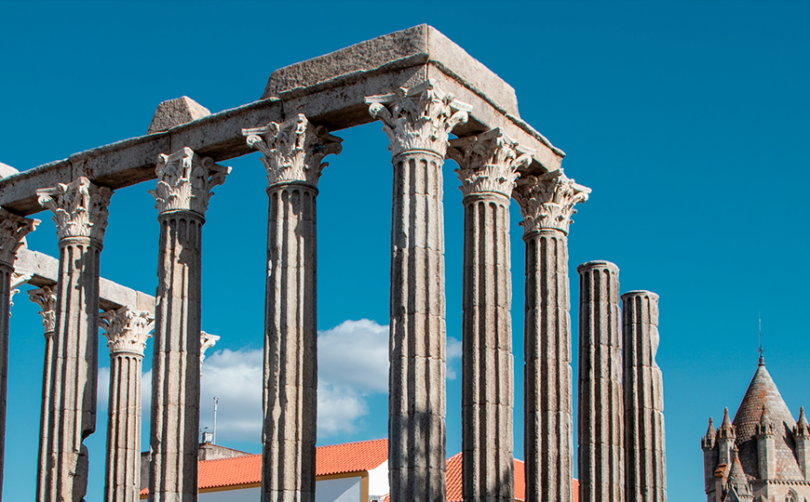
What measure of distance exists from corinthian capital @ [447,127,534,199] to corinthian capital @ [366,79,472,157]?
63.5 inches

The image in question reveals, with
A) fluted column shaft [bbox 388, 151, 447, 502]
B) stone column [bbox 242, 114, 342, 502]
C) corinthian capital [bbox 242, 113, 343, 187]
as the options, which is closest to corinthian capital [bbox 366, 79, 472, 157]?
fluted column shaft [bbox 388, 151, 447, 502]

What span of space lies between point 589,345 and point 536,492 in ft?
15.2

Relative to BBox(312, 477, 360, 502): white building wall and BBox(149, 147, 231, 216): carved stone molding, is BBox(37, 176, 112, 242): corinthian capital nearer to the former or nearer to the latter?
BBox(149, 147, 231, 216): carved stone molding

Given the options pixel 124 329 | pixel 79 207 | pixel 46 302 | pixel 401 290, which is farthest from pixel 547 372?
pixel 46 302

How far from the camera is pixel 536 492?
2178 cm

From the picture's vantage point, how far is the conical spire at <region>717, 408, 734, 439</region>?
108062mm

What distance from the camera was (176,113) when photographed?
2402 cm

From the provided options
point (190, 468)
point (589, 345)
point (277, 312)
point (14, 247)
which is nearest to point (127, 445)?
point (14, 247)

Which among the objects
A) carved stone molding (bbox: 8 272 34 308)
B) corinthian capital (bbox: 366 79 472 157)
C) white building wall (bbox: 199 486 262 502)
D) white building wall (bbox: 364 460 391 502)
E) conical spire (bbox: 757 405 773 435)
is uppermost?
conical spire (bbox: 757 405 773 435)

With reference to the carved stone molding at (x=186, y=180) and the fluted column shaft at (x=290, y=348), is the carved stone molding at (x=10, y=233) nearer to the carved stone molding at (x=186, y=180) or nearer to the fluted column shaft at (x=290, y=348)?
the carved stone molding at (x=186, y=180)

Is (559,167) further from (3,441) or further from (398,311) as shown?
(3,441)

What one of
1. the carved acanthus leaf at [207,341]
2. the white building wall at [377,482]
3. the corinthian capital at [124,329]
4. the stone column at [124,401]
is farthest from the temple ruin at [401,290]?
the white building wall at [377,482]

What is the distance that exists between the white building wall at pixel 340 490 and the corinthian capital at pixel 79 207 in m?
27.7

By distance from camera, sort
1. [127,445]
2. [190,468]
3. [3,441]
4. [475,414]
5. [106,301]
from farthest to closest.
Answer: [106,301], [127,445], [3,441], [190,468], [475,414]
